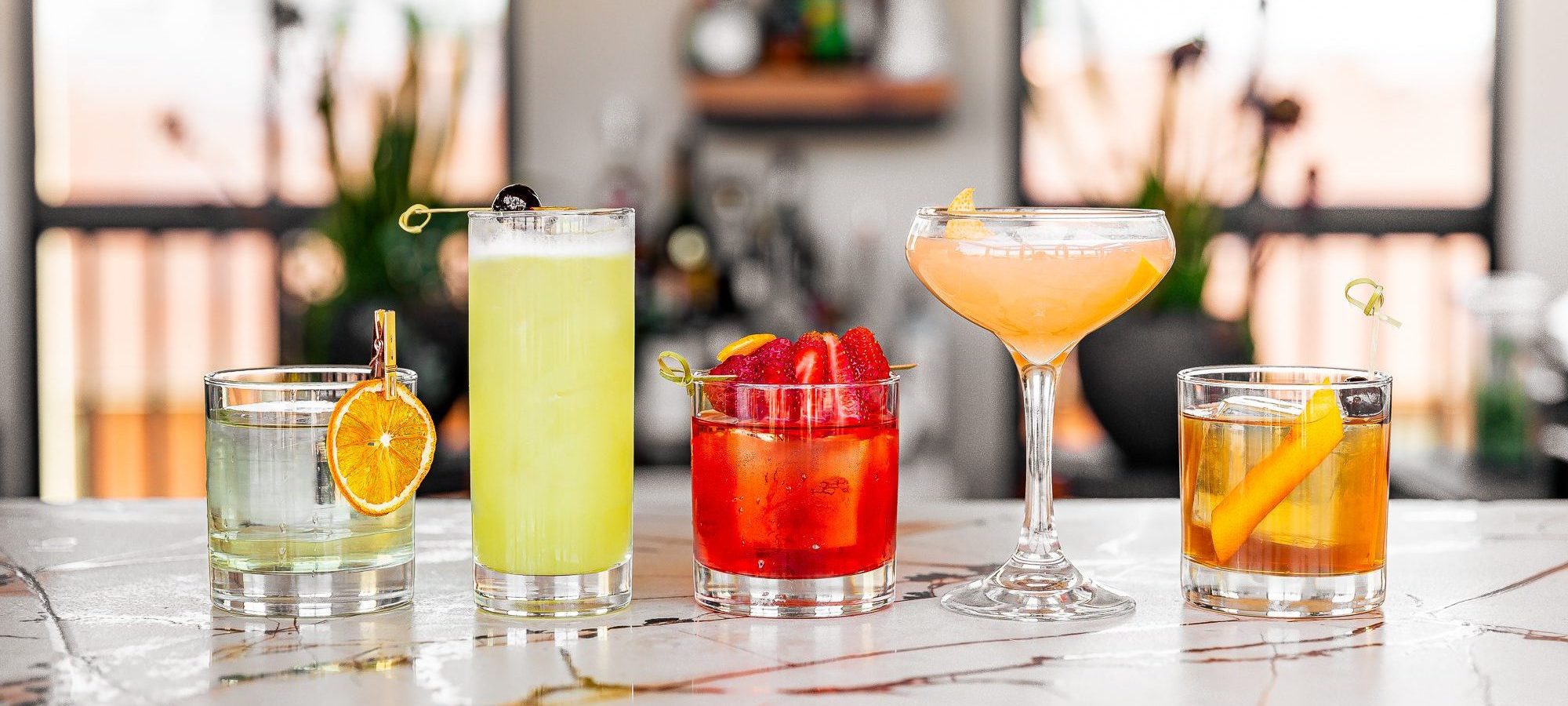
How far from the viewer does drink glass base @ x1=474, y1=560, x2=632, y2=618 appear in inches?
34.3

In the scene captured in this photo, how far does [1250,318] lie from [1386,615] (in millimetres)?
1888

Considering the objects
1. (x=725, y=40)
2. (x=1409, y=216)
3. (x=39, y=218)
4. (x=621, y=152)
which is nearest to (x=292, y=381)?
(x=725, y=40)

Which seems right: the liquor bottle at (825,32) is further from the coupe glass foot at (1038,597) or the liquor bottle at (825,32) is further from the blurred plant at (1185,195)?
the coupe glass foot at (1038,597)

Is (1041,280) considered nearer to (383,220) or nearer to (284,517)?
(284,517)

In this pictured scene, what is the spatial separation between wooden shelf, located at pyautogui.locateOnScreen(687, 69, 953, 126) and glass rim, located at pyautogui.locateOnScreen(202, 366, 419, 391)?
2.38 metres

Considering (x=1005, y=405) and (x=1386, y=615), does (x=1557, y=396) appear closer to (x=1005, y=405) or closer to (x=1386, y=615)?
(x=1005, y=405)

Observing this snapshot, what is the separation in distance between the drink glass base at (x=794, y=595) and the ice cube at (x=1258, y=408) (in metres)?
0.23

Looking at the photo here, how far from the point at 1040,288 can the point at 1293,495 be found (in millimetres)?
197

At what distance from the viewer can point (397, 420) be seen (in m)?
0.88

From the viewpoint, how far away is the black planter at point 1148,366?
8.46ft

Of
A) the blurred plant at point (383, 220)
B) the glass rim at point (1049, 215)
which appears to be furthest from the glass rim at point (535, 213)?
the blurred plant at point (383, 220)

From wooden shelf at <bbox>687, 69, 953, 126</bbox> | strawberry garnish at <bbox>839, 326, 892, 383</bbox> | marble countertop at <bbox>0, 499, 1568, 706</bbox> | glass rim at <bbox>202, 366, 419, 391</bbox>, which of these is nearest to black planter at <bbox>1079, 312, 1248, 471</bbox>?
wooden shelf at <bbox>687, 69, 953, 126</bbox>

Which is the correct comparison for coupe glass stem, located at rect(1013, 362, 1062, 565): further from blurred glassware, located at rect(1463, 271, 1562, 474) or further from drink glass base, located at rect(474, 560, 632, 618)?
blurred glassware, located at rect(1463, 271, 1562, 474)

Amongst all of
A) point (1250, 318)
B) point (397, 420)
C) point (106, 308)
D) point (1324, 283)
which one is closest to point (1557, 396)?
point (1250, 318)
